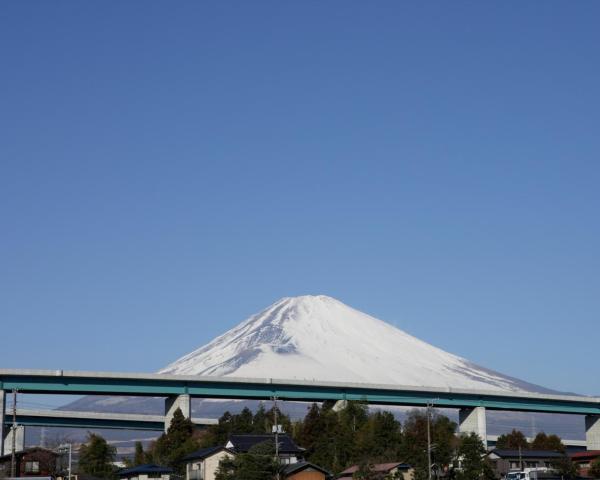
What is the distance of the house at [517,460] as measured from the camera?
87.6 m

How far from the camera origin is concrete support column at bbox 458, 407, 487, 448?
134625mm

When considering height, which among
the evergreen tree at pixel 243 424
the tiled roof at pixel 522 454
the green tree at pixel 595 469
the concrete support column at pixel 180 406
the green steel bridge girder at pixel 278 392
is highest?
the green steel bridge girder at pixel 278 392

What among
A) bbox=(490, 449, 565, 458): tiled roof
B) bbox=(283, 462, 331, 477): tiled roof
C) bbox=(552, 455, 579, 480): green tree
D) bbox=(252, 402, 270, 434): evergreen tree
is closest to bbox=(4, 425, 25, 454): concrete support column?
bbox=(252, 402, 270, 434): evergreen tree

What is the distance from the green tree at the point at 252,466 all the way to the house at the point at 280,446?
7.57 feet

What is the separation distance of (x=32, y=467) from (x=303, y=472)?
21.0m

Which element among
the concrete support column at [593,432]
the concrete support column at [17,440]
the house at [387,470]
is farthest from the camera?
the concrete support column at [593,432]

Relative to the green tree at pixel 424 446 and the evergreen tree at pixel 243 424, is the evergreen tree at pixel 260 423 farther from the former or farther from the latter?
the green tree at pixel 424 446

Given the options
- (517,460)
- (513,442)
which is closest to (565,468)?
(517,460)

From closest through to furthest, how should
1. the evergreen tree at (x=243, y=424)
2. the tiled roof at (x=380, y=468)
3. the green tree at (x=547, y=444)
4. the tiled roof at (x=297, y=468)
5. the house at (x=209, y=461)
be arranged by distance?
the tiled roof at (x=297, y=468) < the tiled roof at (x=380, y=468) < the house at (x=209, y=461) < the evergreen tree at (x=243, y=424) < the green tree at (x=547, y=444)

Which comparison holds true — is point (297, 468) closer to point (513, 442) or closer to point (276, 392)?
point (513, 442)

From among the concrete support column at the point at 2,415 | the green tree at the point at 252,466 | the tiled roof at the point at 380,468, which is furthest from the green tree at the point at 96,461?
the tiled roof at the point at 380,468

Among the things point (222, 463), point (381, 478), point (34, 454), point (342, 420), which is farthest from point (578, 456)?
point (34, 454)

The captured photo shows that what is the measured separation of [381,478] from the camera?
242 feet

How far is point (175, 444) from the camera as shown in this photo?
10069 cm
